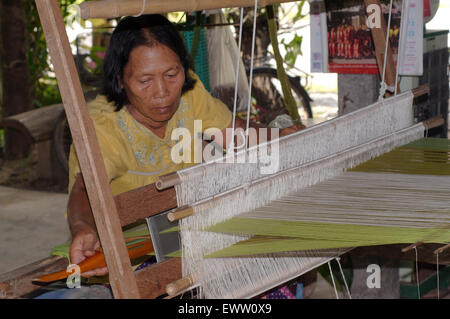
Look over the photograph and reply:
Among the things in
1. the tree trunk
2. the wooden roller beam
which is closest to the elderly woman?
the wooden roller beam

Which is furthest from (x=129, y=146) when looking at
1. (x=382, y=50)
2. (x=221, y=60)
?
(x=221, y=60)

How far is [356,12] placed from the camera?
267cm

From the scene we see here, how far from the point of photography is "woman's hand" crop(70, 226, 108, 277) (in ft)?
4.86

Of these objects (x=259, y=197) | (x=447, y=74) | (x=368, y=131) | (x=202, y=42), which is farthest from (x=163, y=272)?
(x=202, y=42)

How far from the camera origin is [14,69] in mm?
5875

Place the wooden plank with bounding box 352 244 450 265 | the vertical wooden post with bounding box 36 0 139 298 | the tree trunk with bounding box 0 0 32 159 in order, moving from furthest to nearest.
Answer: the tree trunk with bounding box 0 0 32 159 < the wooden plank with bounding box 352 244 450 265 < the vertical wooden post with bounding box 36 0 139 298

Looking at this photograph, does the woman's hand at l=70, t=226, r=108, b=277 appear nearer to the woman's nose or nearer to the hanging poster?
the woman's nose

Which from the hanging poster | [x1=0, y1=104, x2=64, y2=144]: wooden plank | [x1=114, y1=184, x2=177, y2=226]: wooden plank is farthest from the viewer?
[x1=0, y1=104, x2=64, y2=144]: wooden plank

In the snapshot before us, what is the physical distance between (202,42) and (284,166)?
83.9 inches

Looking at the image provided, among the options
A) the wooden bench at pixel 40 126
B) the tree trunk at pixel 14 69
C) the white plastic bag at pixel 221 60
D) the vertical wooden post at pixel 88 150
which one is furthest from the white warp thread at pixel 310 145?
the tree trunk at pixel 14 69

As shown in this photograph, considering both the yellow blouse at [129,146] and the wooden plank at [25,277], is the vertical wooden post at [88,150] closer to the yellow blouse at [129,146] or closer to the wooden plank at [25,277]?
the wooden plank at [25,277]

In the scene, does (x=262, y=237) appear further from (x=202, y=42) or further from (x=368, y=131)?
(x=202, y=42)

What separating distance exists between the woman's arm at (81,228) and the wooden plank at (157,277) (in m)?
0.16

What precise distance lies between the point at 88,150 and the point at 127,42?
742mm
